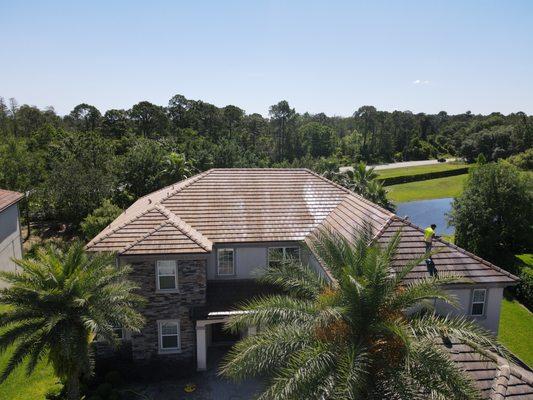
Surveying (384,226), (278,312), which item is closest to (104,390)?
(278,312)

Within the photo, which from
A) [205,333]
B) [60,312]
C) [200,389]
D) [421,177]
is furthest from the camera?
[421,177]

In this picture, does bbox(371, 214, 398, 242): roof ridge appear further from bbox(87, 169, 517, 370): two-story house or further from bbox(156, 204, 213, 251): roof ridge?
bbox(156, 204, 213, 251): roof ridge

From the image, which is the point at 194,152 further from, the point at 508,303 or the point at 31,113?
the point at 31,113

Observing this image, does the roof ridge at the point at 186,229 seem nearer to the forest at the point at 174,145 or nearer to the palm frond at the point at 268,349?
the palm frond at the point at 268,349

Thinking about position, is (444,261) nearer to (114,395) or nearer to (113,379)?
(114,395)

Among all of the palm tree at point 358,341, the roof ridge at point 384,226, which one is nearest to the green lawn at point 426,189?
the roof ridge at point 384,226

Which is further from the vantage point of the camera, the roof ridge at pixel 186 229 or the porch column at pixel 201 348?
the roof ridge at pixel 186 229

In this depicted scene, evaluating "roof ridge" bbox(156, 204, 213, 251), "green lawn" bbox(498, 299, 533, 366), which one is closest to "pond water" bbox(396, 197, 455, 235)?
"green lawn" bbox(498, 299, 533, 366)
